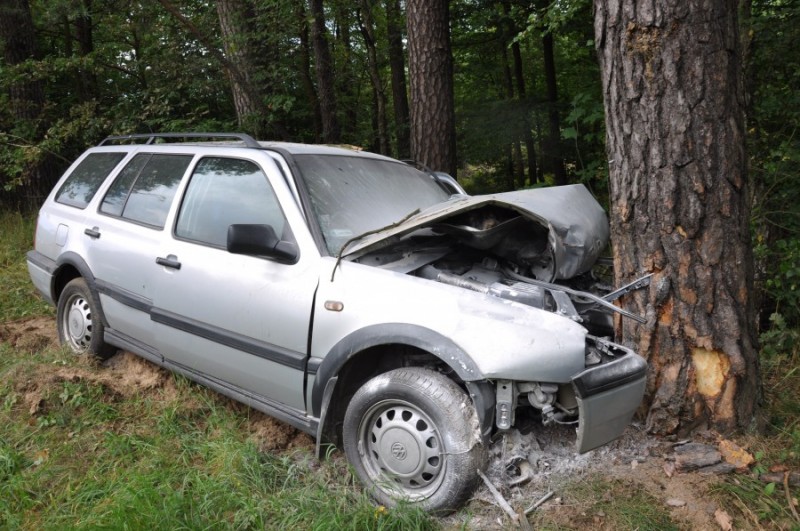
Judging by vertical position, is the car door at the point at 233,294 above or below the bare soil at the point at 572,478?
above

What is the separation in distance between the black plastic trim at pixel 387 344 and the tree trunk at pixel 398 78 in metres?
8.77

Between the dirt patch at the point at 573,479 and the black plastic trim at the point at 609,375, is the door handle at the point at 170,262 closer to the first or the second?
the dirt patch at the point at 573,479

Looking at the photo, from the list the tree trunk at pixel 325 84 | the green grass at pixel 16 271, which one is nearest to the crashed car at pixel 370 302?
the green grass at pixel 16 271

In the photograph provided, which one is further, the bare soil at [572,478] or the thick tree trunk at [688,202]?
the thick tree trunk at [688,202]

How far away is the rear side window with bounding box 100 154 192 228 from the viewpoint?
401 cm

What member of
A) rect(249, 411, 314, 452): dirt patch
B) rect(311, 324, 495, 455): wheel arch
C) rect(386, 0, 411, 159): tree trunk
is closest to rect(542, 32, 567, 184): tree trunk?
rect(386, 0, 411, 159): tree trunk

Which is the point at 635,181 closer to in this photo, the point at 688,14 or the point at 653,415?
the point at 688,14

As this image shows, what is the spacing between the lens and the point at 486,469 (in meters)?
2.65

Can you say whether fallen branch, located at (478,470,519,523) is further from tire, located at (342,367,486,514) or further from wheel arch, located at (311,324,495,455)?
wheel arch, located at (311,324,495,455)

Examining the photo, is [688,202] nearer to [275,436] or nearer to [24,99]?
[275,436]

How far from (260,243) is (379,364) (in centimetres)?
86

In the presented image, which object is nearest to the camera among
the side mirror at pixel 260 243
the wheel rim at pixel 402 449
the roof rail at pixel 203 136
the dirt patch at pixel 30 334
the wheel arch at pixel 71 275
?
the wheel rim at pixel 402 449

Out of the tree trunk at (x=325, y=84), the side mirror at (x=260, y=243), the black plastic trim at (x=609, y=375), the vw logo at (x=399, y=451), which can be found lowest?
the vw logo at (x=399, y=451)

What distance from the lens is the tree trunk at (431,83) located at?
6.77 meters
